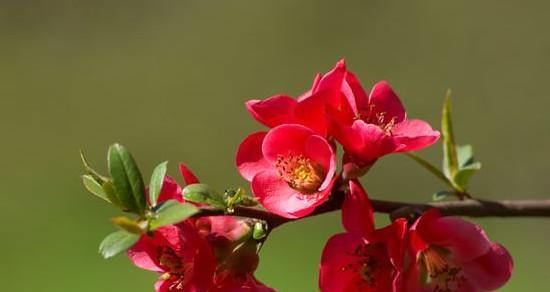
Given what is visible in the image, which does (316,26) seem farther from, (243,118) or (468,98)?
(468,98)

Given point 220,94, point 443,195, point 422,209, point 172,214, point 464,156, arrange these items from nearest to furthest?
point 172,214 → point 422,209 → point 443,195 → point 464,156 → point 220,94

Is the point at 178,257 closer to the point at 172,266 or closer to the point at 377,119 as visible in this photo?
the point at 172,266

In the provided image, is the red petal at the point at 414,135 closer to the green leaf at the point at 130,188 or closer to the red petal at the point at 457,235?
the red petal at the point at 457,235

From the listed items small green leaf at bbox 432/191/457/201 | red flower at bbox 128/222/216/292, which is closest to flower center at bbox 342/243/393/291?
red flower at bbox 128/222/216/292

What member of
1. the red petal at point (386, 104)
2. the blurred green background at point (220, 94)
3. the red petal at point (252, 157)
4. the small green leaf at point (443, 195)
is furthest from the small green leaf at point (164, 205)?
the blurred green background at point (220, 94)

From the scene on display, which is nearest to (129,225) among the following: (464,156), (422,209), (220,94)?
(422,209)

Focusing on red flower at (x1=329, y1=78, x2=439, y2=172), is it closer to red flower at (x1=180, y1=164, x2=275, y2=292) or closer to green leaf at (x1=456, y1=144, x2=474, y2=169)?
red flower at (x1=180, y1=164, x2=275, y2=292)

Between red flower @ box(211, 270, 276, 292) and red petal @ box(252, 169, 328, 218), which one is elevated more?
red petal @ box(252, 169, 328, 218)

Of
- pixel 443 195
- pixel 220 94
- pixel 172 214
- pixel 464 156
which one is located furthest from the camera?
pixel 220 94
